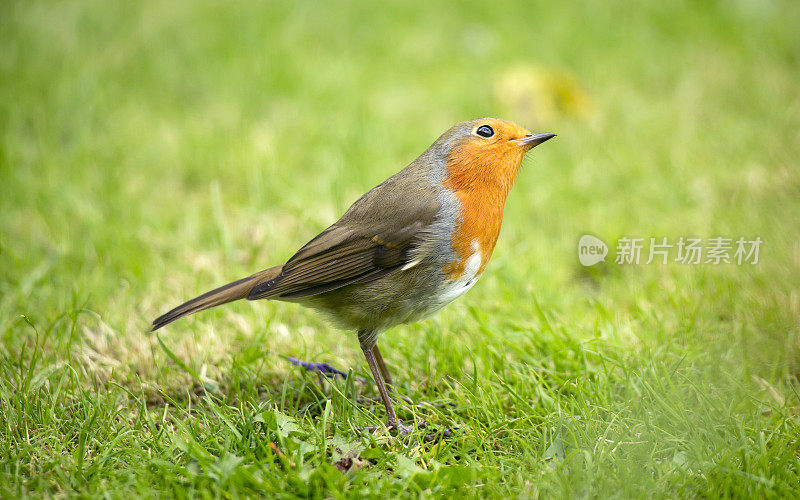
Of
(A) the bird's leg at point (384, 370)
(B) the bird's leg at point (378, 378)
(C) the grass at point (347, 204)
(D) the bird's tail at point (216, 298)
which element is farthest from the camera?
(A) the bird's leg at point (384, 370)

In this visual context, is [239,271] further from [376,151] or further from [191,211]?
[376,151]

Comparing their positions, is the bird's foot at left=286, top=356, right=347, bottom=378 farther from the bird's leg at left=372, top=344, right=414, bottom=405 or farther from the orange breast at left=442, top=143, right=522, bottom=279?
the orange breast at left=442, top=143, right=522, bottom=279

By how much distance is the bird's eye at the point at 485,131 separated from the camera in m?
3.04

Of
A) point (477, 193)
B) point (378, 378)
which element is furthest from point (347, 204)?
point (378, 378)

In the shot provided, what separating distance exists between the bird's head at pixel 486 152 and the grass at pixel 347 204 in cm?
77

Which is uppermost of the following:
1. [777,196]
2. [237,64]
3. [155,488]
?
[237,64]

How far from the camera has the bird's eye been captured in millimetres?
3037

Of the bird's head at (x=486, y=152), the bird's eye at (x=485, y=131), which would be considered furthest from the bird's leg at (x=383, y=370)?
the bird's eye at (x=485, y=131)

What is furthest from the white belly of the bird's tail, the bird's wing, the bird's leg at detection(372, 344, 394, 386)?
the bird's tail

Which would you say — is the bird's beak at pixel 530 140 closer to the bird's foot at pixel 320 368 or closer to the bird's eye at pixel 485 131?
the bird's eye at pixel 485 131

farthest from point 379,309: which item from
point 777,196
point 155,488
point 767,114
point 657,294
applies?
point 767,114

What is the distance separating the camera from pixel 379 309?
9.50 ft

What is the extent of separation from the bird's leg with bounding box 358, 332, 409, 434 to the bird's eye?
98 cm

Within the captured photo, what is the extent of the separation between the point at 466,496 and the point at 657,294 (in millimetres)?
1985
